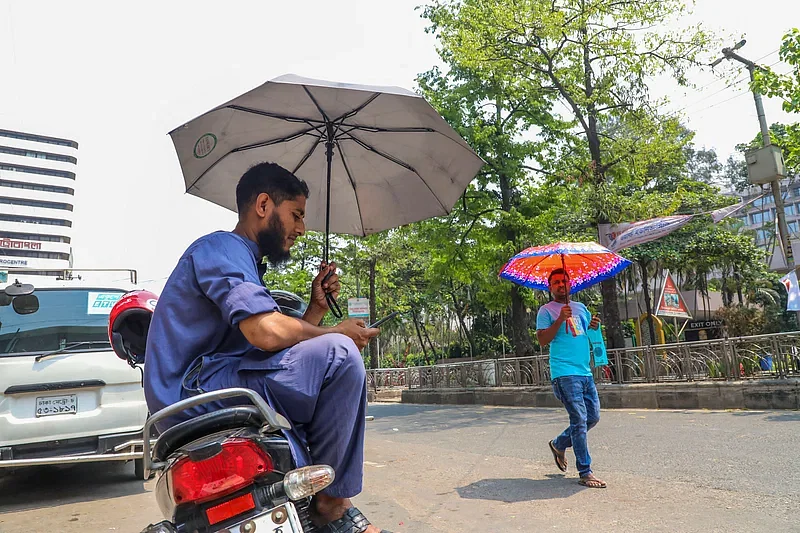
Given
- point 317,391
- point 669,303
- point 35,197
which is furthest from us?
point 35,197

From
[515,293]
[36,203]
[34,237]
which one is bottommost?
[515,293]

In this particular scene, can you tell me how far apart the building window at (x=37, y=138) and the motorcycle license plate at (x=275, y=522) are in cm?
8600

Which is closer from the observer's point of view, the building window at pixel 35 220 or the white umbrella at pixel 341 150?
the white umbrella at pixel 341 150

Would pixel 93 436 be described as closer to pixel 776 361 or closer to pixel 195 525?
pixel 195 525

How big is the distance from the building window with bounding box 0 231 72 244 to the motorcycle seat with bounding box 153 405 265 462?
8535 centimetres

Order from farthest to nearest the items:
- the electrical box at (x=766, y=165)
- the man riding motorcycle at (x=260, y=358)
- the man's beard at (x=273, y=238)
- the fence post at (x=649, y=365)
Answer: the electrical box at (x=766, y=165), the fence post at (x=649, y=365), the man's beard at (x=273, y=238), the man riding motorcycle at (x=260, y=358)

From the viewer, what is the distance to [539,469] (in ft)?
21.4

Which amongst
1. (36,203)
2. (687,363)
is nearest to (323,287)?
(687,363)

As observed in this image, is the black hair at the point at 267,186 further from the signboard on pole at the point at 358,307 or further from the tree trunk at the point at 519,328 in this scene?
the signboard on pole at the point at 358,307

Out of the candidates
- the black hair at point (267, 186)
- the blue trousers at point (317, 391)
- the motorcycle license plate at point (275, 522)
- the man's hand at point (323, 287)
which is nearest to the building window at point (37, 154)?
the man's hand at point (323, 287)

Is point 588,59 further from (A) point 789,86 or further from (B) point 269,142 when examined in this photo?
(B) point 269,142

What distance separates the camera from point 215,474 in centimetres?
180

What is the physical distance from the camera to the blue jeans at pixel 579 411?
545 centimetres

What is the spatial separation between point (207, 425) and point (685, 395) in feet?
40.4
